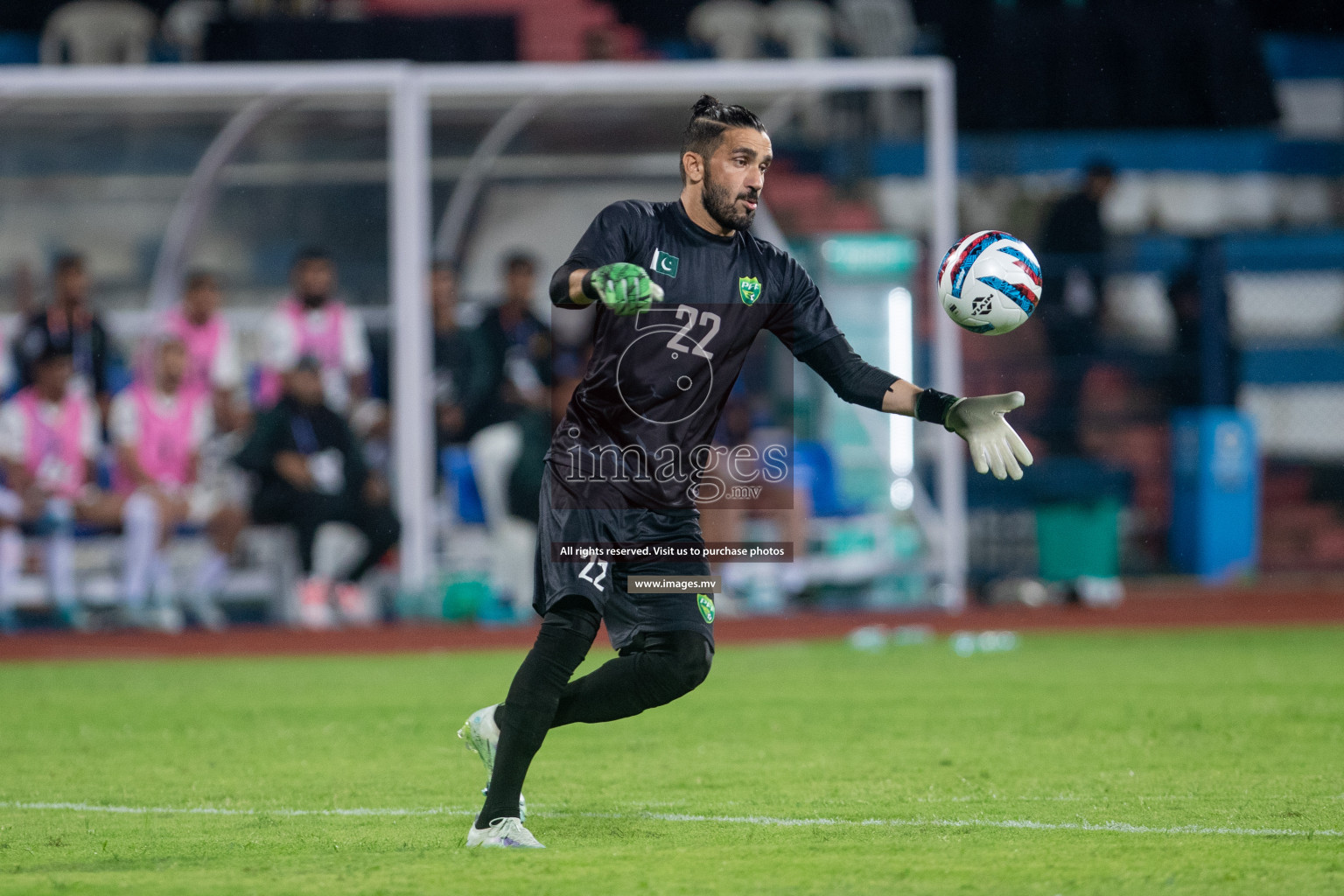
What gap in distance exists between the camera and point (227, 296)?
15859 mm

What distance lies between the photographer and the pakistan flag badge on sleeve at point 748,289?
215 inches

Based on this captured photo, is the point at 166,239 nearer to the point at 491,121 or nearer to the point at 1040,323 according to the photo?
the point at 491,121

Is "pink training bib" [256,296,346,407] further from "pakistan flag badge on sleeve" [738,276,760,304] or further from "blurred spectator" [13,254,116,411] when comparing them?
"pakistan flag badge on sleeve" [738,276,760,304]

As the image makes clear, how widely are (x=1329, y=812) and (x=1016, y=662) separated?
4.92 metres

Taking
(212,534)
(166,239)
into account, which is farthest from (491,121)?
(212,534)

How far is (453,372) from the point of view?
13.3m

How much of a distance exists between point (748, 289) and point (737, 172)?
0.37m

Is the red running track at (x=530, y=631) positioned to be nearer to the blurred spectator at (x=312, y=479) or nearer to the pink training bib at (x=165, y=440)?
the blurred spectator at (x=312, y=479)

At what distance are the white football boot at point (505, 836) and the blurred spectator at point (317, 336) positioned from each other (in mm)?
8026

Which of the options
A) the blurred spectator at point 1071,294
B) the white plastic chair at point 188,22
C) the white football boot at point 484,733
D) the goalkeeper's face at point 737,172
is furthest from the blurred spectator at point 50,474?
the goalkeeper's face at point 737,172

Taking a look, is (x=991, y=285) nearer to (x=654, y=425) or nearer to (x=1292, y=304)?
(x=654, y=425)

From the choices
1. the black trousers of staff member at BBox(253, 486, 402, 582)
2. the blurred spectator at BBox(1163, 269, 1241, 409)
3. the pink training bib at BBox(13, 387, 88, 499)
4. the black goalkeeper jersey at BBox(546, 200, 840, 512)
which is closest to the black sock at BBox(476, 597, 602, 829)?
the black goalkeeper jersey at BBox(546, 200, 840, 512)

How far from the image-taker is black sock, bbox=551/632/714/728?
16.9 ft

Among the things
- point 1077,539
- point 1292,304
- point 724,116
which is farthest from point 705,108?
point 1292,304
